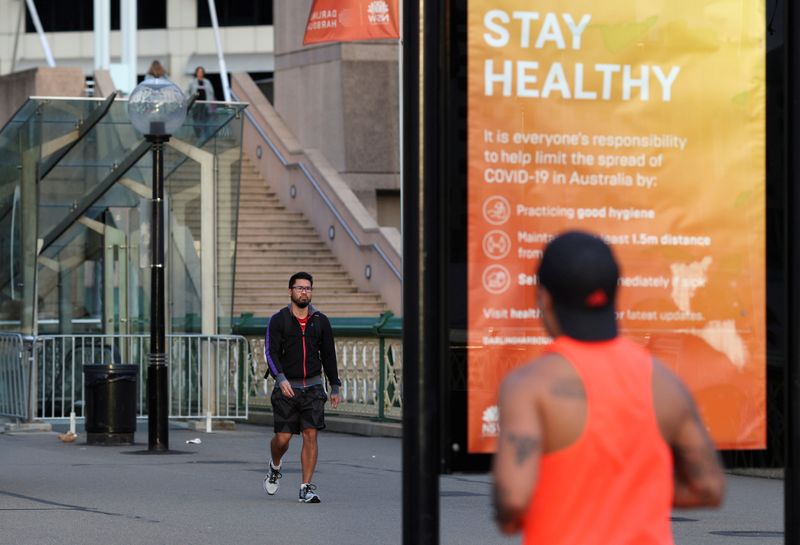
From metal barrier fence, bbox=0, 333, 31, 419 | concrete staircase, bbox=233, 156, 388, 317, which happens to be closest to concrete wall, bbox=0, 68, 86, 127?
concrete staircase, bbox=233, 156, 388, 317

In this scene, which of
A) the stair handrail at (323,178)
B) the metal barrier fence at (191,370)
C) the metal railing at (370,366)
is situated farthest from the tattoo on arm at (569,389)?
the stair handrail at (323,178)

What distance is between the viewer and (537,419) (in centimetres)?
390

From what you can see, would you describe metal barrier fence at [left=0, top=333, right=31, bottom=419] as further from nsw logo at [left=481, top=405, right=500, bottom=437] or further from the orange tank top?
the orange tank top

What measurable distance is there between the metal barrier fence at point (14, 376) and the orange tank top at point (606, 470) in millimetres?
17686

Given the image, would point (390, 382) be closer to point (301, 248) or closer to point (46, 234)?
point (46, 234)

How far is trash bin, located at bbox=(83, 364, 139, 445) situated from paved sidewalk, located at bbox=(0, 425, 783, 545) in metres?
0.33

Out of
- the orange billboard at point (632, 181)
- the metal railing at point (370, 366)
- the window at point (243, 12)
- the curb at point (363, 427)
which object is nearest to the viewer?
the orange billboard at point (632, 181)

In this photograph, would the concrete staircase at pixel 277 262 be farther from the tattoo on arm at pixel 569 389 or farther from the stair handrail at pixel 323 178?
the tattoo on arm at pixel 569 389

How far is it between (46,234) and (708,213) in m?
16.9

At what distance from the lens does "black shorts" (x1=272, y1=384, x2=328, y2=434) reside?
13523 millimetres

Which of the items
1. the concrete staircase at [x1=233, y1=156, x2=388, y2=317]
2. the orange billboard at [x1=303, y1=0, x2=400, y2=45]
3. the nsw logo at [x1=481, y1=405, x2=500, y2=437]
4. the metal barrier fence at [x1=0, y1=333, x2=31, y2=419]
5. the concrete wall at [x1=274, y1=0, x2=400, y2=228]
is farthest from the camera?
the concrete wall at [x1=274, y1=0, x2=400, y2=228]

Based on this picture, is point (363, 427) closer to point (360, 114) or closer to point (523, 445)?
point (360, 114)

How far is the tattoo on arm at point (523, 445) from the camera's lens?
3.87 metres

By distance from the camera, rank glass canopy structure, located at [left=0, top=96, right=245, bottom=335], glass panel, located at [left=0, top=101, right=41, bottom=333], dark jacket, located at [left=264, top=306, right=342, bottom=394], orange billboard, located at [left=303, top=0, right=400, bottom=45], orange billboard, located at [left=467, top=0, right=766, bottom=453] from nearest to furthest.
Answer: orange billboard, located at [left=467, top=0, right=766, bottom=453] → dark jacket, located at [left=264, top=306, right=342, bottom=394] → glass panel, located at [left=0, top=101, right=41, bottom=333] → glass canopy structure, located at [left=0, top=96, right=245, bottom=335] → orange billboard, located at [left=303, top=0, right=400, bottom=45]
